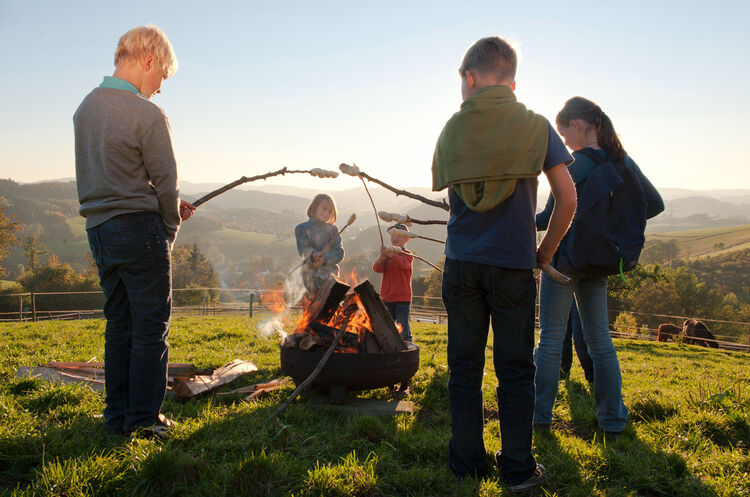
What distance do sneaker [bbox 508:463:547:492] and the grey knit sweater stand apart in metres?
2.57

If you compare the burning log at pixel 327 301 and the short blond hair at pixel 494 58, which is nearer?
the short blond hair at pixel 494 58

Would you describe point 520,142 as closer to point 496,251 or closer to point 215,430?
point 496,251

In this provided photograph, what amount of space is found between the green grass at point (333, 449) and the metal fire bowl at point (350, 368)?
0.80 ft

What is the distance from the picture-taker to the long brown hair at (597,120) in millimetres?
3162

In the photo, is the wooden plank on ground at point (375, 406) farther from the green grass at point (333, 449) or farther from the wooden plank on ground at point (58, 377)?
the wooden plank on ground at point (58, 377)

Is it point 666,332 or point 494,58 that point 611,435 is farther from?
point 666,332

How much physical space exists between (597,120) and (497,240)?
159 centimetres

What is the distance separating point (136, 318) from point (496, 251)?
2.19 m

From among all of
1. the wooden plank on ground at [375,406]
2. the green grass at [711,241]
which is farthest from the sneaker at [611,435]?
the green grass at [711,241]

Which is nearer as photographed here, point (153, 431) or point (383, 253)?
point (153, 431)

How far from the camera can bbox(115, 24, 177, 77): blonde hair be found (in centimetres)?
279

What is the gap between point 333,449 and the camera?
2.81 m

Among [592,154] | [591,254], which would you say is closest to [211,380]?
[591,254]

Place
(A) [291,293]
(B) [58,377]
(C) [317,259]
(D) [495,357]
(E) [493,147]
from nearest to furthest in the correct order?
(E) [493,147] < (D) [495,357] < (B) [58,377] < (C) [317,259] < (A) [291,293]
